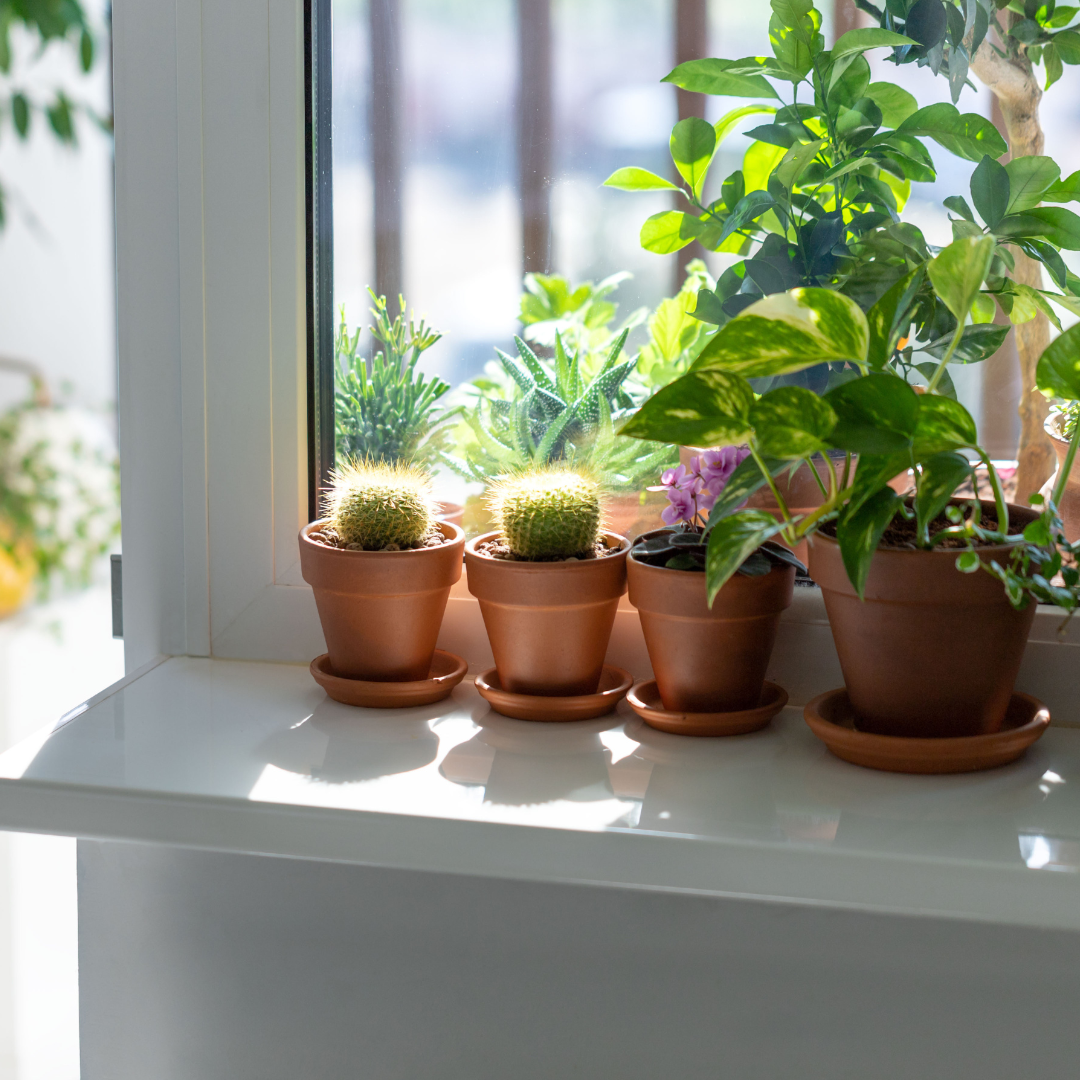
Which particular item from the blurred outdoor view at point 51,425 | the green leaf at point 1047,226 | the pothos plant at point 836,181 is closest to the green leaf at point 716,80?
the pothos plant at point 836,181

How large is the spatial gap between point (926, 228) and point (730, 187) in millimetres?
176

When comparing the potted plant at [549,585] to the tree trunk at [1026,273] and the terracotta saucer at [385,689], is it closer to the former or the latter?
the terracotta saucer at [385,689]

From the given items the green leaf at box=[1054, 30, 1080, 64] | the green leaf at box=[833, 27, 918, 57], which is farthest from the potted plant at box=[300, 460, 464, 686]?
the green leaf at box=[1054, 30, 1080, 64]

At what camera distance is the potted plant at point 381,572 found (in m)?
0.87

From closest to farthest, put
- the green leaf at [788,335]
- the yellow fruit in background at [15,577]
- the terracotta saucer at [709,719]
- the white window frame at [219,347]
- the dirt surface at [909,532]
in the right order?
the green leaf at [788,335]
the dirt surface at [909,532]
the terracotta saucer at [709,719]
the white window frame at [219,347]
the yellow fruit in background at [15,577]

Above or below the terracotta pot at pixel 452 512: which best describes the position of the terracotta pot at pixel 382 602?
below

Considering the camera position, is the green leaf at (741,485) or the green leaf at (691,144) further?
the green leaf at (691,144)

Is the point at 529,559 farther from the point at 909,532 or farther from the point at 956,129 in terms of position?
the point at 956,129

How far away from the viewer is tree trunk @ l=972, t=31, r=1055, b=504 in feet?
2.75

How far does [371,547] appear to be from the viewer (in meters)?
0.89

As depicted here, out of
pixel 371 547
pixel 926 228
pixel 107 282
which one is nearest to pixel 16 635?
pixel 107 282

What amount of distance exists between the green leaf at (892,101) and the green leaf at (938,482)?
337 millimetres

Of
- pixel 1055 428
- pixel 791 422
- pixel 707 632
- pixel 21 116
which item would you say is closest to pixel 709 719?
pixel 707 632

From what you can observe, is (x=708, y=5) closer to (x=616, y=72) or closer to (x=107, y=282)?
(x=616, y=72)
